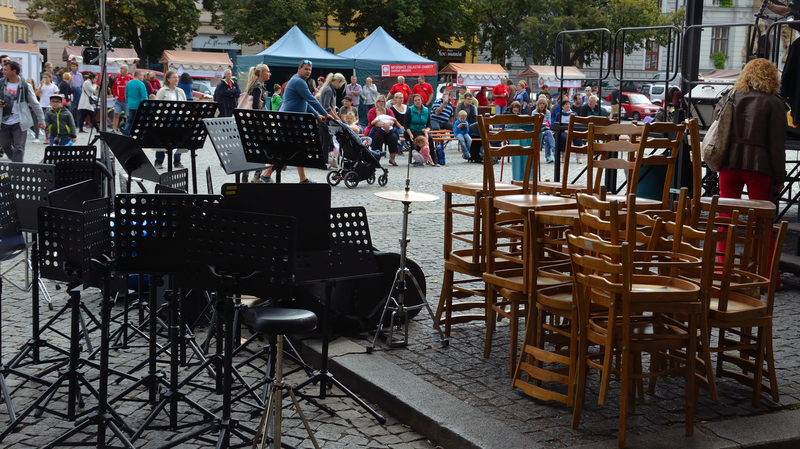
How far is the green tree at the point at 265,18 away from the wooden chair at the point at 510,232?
41.9 m

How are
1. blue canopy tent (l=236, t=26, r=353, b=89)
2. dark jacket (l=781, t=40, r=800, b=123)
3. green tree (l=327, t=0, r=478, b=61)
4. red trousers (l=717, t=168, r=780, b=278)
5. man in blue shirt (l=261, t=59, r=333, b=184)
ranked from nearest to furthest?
red trousers (l=717, t=168, r=780, b=278) → dark jacket (l=781, t=40, r=800, b=123) → man in blue shirt (l=261, t=59, r=333, b=184) → blue canopy tent (l=236, t=26, r=353, b=89) → green tree (l=327, t=0, r=478, b=61)

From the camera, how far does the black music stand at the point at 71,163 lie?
22.1 feet

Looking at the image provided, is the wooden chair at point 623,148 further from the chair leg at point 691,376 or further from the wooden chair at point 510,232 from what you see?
the chair leg at point 691,376

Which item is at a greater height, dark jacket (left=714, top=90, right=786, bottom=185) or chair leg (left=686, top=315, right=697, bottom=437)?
dark jacket (left=714, top=90, right=786, bottom=185)

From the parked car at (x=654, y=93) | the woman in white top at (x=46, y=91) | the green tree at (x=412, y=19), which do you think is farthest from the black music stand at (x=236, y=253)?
the green tree at (x=412, y=19)

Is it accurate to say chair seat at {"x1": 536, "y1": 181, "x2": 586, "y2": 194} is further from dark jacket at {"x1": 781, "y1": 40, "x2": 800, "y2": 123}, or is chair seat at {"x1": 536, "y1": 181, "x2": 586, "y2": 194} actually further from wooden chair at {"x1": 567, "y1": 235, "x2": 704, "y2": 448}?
dark jacket at {"x1": 781, "y1": 40, "x2": 800, "y2": 123}

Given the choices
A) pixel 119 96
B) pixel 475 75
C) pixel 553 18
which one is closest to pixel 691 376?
pixel 119 96

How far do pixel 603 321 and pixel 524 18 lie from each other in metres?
49.5

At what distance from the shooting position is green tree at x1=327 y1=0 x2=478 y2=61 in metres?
47.4

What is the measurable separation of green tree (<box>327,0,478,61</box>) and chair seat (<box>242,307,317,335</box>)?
145 ft

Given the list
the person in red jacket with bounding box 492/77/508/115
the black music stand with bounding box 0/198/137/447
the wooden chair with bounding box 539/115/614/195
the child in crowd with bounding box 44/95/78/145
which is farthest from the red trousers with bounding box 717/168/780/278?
the person in red jacket with bounding box 492/77/508/115

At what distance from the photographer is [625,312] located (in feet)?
13.3

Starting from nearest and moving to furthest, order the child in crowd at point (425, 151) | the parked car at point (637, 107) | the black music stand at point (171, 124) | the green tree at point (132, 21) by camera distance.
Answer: the black music stand at point (171, 124), the child in crowd at point (425, 151), the parked car at point (637, 107), the green tree at point (132, 21)

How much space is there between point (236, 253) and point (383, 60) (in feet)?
80.1
